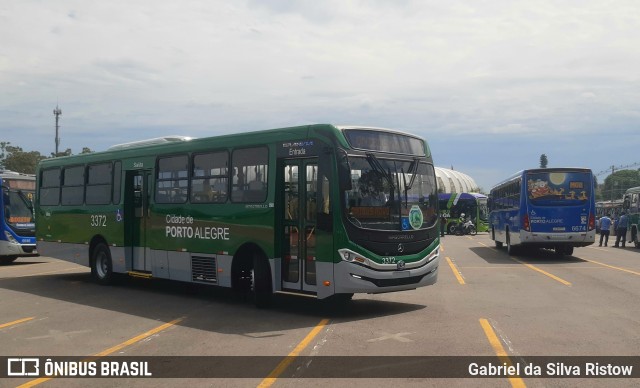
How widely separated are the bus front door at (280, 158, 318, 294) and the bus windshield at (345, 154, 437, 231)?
741 mm

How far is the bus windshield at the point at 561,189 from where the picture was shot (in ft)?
72.2

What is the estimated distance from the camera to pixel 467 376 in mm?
6699

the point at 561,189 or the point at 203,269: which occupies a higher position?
the point at 561,189

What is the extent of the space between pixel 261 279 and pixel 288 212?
4.32 ft

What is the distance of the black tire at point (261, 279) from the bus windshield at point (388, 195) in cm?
205

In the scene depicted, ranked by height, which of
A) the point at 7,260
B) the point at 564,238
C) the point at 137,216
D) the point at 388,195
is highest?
the point at 388,195

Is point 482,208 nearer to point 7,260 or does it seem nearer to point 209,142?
point 7,260

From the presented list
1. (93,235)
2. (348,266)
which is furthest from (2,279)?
(348,266)

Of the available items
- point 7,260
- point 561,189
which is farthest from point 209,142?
point 7,260

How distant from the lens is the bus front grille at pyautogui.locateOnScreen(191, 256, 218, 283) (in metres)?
12.4

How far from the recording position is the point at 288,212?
1116cm

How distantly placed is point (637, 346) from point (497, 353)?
1.93m

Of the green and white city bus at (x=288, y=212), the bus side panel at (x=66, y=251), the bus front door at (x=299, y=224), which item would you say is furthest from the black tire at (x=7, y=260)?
the bus front door at (x=299, y=224)

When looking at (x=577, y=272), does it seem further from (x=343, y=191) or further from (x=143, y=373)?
(x=143, y=373)
